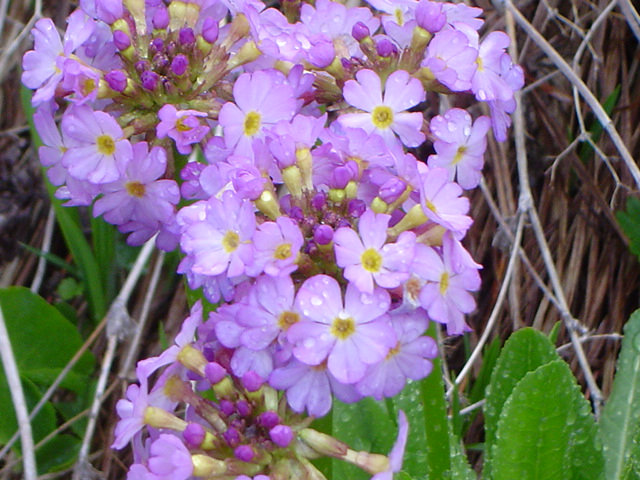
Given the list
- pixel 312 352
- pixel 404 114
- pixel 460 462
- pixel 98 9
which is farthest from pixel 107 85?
pixel 460 462

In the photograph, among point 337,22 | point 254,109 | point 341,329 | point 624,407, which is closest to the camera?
point 341,329

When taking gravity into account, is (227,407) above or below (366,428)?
above

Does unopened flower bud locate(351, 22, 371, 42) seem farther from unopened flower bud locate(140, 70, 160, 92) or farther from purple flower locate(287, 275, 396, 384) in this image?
purple flower locate(287, 275, 396, 384)

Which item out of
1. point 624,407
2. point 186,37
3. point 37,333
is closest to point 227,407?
point 186,37

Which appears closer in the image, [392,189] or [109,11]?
[392,189]

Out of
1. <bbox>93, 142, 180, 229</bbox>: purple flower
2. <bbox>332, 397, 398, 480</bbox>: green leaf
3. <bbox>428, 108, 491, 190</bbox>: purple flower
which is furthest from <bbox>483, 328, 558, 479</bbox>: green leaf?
Result: <bbox>93, 142, 180, 229</bbox>: purple flower

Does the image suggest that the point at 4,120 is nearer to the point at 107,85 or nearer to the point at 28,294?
the point at 28,294

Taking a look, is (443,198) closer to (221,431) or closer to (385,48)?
(385,48)

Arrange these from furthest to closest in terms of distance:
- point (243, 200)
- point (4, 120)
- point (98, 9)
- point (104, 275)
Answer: point (4, 120), point (104, 275), point (98, 9), point (243, 200)
